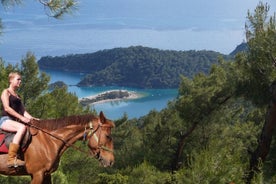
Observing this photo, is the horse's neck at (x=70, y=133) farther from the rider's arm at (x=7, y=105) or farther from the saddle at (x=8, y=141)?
the rider's arm at (x=7, y=105)

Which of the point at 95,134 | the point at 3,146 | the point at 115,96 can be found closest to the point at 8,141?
the point at 3,146

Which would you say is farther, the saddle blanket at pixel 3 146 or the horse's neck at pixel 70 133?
the horse's neck at pixel 70 133

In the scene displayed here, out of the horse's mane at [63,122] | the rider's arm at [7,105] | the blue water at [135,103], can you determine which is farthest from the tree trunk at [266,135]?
the blue water at [135,103]

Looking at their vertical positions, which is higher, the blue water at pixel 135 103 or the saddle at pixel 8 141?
the saddle at pixel 8 141

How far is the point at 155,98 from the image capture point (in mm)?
175250

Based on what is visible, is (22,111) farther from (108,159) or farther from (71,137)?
(108,159)

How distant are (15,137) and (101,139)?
3.72 feet

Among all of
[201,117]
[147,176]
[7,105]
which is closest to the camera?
[7,105]

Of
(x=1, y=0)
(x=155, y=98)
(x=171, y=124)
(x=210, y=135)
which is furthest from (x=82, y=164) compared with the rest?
(x=155, y=98)

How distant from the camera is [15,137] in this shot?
16.8 feet

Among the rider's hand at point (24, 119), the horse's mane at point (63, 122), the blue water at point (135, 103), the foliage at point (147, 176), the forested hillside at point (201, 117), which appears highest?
the rider's hand at point (24, 119)

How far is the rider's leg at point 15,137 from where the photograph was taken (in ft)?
16.7

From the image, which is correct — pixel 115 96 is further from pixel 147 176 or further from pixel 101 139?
pixel 101 139

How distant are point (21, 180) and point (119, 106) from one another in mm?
149566
